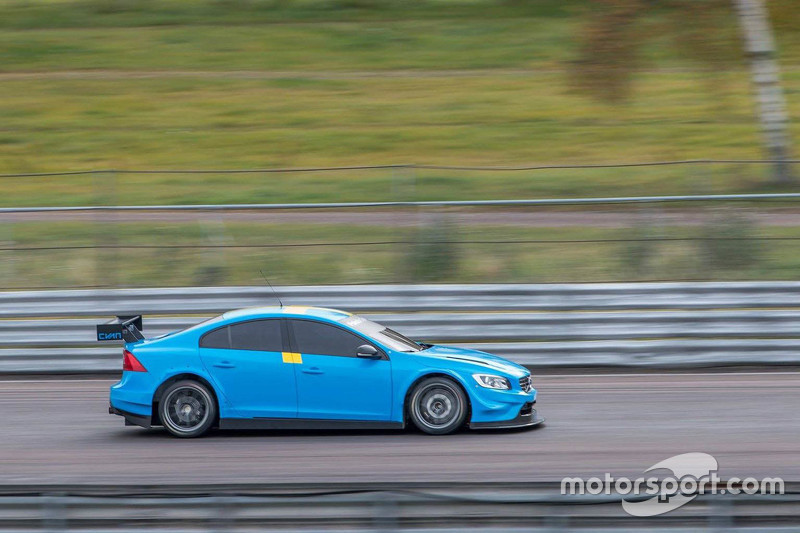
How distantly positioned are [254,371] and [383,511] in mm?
4235

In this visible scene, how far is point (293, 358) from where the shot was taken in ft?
30.6

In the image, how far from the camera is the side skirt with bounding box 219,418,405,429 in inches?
362

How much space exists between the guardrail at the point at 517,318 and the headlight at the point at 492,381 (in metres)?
3.65

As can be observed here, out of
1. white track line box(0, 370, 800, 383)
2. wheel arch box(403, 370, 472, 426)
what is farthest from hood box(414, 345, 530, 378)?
white track line box(0, 370, 800, 383)

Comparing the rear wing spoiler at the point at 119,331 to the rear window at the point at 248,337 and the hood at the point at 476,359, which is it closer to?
the rear window at the point at 248,337

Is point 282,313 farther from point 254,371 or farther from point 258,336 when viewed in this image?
point 254,371

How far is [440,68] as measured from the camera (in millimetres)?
27781

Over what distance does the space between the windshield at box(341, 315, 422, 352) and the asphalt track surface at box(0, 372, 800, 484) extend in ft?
2.75

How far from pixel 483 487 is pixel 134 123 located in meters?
20.9

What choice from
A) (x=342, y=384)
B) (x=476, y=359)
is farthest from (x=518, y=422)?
(x=342, y=384)

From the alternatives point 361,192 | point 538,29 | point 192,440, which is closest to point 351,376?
point 192,440

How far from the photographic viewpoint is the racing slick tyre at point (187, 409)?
9.34 m

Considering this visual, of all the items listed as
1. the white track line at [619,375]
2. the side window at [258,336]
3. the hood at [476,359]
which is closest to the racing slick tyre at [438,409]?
the hood at [476,359]

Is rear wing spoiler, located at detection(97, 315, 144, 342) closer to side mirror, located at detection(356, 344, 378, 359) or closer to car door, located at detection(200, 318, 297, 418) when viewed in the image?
car door, located at detection(200, 318, 297, 418)
